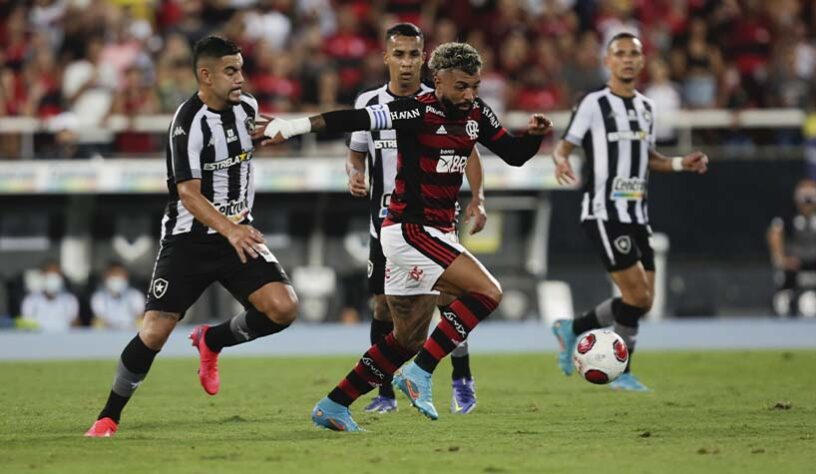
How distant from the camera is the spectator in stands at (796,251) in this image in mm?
17875

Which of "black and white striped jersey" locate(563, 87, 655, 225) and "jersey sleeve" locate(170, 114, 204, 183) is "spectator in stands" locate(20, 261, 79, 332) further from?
"jersey sleeve" locate(170, 114, 204, 183)

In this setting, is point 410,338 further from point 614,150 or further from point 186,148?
point 614,150

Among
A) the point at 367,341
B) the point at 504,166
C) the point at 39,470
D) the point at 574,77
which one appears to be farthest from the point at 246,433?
the point at 574,77

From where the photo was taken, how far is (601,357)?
925cm

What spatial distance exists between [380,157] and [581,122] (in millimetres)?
2349

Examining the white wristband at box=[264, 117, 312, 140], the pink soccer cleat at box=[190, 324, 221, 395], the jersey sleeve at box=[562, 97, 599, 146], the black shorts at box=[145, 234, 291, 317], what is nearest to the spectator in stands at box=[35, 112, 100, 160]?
the jersey sleeve at box=[562, 97, 599, 146]

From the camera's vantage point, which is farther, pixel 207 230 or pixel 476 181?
pixel 476 181

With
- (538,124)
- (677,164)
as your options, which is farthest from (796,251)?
(538,124)

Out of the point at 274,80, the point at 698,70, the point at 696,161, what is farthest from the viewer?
the point at 698,70

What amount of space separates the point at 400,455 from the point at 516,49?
12.6 m

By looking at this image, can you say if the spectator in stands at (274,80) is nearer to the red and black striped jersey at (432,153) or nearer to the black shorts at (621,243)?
the black shorts at (621,243)

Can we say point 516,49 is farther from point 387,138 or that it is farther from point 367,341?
point 387,138

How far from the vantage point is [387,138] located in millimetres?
9242

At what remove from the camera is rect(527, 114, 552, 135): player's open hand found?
25.7ft
